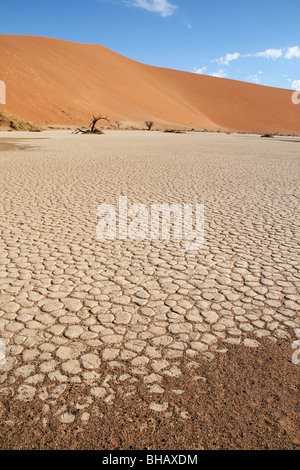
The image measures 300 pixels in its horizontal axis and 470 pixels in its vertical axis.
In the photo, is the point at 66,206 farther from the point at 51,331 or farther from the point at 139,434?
the point at 139,434

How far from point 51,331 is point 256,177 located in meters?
8.42

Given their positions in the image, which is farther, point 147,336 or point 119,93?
point 119,93

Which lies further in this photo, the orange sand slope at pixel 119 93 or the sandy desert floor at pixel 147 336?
the orange sand slope at pixel 119 93

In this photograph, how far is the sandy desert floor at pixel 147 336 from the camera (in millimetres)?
1820

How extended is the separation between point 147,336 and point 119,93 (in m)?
64.1

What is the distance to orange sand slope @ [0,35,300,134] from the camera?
4494cm

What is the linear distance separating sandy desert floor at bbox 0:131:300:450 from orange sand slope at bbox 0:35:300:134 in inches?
1537

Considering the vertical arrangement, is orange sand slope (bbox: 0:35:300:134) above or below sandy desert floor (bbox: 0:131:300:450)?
above

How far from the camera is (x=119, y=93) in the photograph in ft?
202

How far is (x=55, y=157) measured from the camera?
12.5 meters

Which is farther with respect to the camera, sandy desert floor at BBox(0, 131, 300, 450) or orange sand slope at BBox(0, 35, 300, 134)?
orange sand slope at BBox(0, 35, 300, 134)

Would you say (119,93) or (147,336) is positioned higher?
(119,93)

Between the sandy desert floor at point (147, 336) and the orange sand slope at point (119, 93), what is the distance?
39.0m

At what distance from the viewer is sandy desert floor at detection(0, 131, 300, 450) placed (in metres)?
1.82
